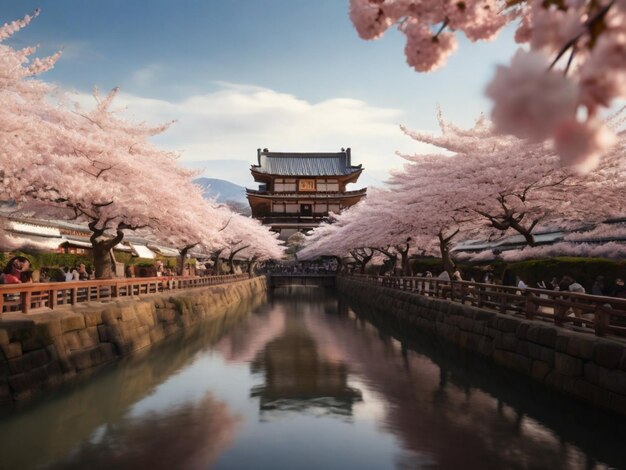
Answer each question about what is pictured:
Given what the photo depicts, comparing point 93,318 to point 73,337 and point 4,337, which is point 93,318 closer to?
point 73,337

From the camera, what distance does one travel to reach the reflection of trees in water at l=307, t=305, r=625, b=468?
23.9 ft

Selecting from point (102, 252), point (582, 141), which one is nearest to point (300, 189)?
point (102, 252)

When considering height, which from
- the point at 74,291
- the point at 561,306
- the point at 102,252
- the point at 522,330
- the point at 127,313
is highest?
the point at 102,252

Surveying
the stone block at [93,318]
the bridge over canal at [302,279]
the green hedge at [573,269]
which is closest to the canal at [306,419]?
the stone block at [93,318]

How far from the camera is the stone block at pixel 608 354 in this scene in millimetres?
8211

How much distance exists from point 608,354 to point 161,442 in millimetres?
7561

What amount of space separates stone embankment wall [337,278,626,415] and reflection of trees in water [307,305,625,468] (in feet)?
1.87

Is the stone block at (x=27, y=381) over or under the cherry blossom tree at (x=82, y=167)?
under

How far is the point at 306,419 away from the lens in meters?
9.09

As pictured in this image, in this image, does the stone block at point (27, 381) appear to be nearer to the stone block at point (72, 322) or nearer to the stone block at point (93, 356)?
the stone block at point (72, 322)

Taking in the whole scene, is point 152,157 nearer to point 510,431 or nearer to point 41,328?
point 41,328

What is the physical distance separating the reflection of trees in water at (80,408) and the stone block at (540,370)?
8632mm

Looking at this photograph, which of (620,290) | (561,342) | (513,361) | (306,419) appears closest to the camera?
(306,419)

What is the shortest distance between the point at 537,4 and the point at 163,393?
11191mm
